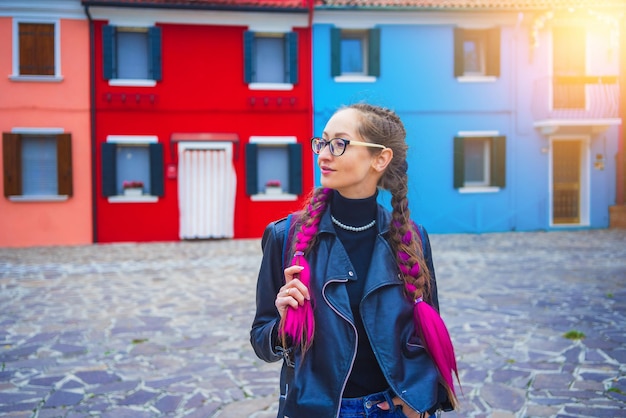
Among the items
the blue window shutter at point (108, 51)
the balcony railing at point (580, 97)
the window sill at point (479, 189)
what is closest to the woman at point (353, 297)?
the blue window shutter at point (108, 51)

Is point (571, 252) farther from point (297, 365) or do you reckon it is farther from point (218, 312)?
point (297, 365)

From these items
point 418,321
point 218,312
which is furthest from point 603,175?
point 418,321

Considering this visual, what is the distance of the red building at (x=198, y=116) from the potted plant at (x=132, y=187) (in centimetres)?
3

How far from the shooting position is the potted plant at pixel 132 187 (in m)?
17.1

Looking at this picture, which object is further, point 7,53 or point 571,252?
point 7,53

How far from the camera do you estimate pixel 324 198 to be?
205cm

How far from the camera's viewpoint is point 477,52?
19078mm

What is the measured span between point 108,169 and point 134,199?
105 cm

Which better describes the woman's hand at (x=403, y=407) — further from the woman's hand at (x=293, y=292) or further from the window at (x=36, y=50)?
the window at (x=36, y=50)

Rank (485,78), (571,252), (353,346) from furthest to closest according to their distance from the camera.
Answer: (485,78)
(571,252)
(353,346)

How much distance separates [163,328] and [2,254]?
387 inches

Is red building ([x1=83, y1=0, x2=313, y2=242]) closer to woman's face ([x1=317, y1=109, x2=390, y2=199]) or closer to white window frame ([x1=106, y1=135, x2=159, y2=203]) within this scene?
white window frame ([x1=106, y1=135, x2=159, y2=203])

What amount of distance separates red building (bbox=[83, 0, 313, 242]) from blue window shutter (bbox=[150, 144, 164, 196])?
3cm

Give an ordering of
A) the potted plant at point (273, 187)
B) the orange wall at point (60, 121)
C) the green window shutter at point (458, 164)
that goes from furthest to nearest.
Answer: the green window shutter at point (458, 164) < the potted plant at point (273, 187) < the orange wall at point (60, 121)
